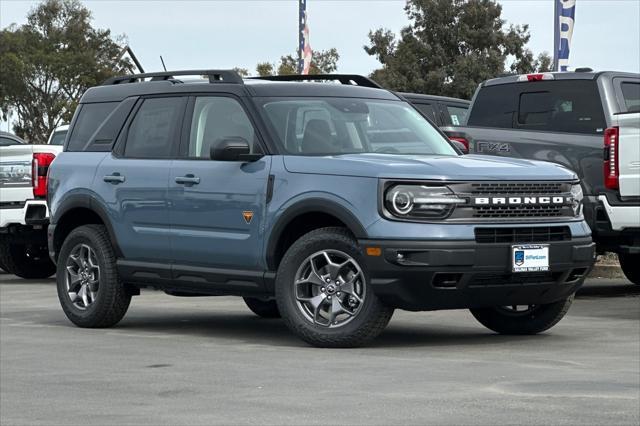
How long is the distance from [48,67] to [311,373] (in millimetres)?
80020

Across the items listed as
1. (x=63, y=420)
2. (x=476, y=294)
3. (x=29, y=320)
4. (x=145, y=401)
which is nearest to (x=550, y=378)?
(x=476, y=294)

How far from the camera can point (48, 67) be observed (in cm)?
8762

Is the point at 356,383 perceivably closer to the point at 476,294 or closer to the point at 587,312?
Result: the point at 476,294

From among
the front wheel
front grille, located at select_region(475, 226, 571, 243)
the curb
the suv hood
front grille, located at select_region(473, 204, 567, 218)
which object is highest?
the suv hood

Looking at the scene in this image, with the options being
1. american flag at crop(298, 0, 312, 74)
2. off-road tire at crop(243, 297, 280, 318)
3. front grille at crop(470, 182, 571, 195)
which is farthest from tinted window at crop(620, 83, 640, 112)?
american flag at crop(298, 0, 312, 74)

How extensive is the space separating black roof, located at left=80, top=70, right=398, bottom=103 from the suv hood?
2.62 feet

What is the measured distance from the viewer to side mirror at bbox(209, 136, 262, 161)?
37.0 ft

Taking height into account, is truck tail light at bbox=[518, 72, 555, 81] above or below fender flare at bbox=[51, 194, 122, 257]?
above

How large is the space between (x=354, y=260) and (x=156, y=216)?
6.76 feet

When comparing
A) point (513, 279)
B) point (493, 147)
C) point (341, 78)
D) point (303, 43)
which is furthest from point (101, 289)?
point (303, 43)

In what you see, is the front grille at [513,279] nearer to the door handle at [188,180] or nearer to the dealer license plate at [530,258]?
the dealer license plate at [530,258]

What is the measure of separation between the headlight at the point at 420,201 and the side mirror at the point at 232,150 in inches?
51.3

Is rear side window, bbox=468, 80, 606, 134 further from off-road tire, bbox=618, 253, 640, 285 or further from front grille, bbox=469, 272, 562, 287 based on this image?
front grille, bbox=469, 272, 562, 287

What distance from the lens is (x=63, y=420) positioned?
25.8 ft
